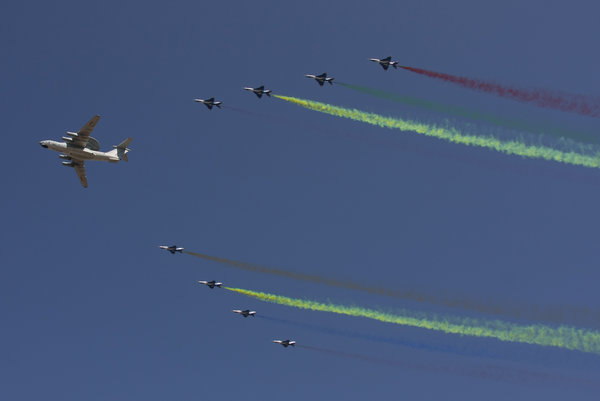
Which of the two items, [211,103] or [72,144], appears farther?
[72,144]

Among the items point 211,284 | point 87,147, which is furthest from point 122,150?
point 211,284

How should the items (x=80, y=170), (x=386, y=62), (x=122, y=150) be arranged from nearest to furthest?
(x=386, y=62)
(x=122, y=150)
(x=80, y=170)

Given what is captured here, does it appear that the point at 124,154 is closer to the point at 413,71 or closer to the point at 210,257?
the point at 210,257

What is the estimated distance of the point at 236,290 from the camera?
75438 mm

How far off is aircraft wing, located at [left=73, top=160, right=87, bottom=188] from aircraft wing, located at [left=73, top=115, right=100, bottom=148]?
641 cm

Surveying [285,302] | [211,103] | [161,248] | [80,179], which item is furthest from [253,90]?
[80,179]

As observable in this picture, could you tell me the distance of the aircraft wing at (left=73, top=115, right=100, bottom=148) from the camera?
9456 centimetres

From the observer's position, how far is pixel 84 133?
311ft

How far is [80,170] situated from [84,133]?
32.5 feet

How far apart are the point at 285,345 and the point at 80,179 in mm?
40690

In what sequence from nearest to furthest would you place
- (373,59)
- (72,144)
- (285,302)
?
(285,302) → (373,59) → (72,144)

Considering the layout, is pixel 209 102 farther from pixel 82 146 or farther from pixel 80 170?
pixel 80 170

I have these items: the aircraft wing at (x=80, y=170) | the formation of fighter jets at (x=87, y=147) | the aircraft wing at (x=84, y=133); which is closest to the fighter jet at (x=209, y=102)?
the formation of fighter jets at (x=87, y=147)

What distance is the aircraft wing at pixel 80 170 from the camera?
101562 mm
